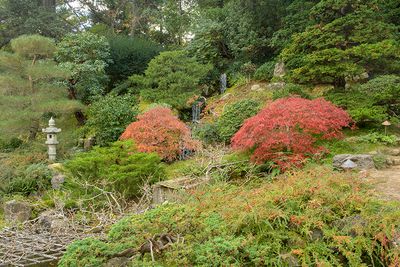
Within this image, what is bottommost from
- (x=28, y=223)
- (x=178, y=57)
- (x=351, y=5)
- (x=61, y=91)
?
(x=28, y=223)

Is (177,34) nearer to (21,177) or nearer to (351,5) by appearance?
(351,5)

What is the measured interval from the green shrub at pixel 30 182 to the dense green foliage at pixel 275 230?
4.44 m

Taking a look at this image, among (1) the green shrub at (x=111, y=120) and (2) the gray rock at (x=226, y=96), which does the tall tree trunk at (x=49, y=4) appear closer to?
(1) the green shrub at (x=111, y=120)

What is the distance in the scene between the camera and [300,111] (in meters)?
6.14

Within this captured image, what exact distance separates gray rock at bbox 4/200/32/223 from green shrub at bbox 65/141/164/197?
0.99m

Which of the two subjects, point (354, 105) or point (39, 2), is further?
point (39, 2)

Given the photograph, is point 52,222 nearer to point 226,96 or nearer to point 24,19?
point 226,96

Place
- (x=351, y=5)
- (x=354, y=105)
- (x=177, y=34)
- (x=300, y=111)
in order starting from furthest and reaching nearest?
(x=177, y=34), (x=351, y=5), (x=354, y=105), (x=300, y=111)

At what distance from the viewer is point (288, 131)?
19.9 ft

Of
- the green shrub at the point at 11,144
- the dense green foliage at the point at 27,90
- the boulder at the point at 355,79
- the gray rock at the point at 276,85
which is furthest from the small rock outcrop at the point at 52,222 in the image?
the boulder at the point at 355,79

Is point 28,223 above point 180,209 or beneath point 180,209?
beneath

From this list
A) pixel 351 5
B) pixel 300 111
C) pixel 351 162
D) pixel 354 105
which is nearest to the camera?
pixel 351 162

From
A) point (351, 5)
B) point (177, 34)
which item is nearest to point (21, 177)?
point (351, 5)

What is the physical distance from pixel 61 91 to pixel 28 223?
5.94 m
